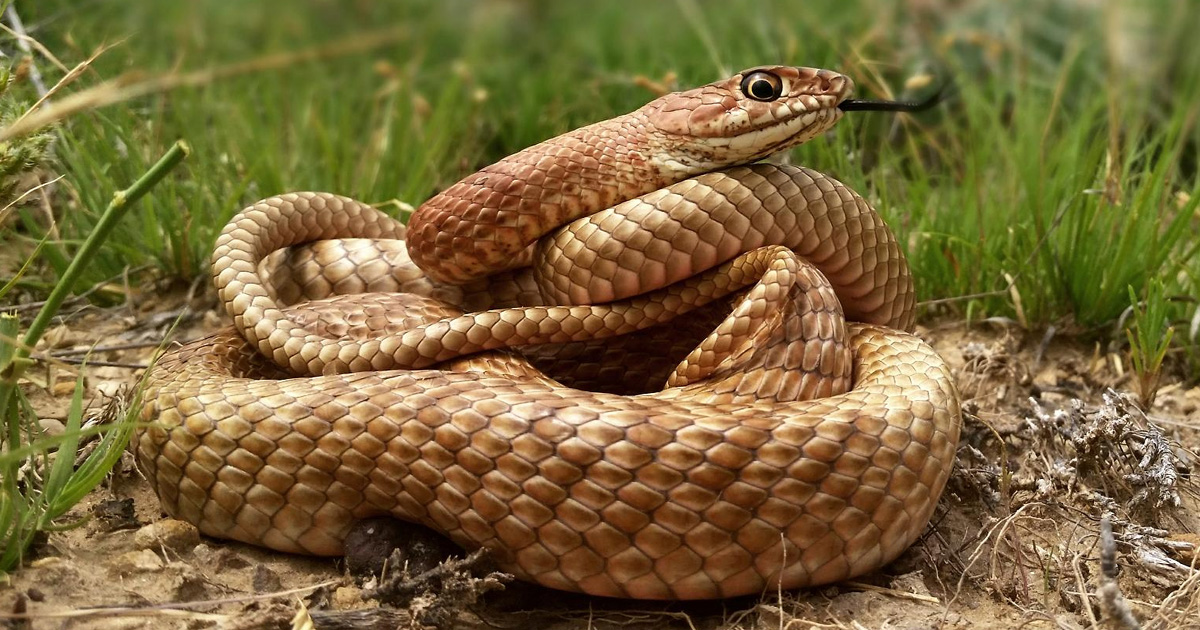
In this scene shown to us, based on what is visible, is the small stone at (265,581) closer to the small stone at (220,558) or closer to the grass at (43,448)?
the small stone at (220,558)

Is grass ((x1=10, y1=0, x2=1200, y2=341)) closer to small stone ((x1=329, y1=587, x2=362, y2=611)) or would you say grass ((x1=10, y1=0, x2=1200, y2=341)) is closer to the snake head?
the snake head

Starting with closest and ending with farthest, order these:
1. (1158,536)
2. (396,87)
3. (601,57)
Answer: (1158,536)
(396,87)
(601,57)

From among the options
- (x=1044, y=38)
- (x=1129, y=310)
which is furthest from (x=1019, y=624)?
(x=1044, y=38)

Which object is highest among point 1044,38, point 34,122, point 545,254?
point 34,122

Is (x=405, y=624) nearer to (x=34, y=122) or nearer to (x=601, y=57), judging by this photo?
(x=34, y=122)

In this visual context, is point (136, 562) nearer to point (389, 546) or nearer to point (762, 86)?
point (389, 546)

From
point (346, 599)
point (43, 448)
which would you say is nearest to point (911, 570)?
point (346, 599)
